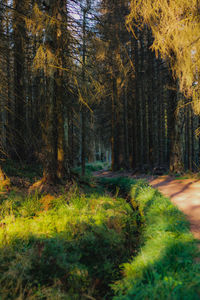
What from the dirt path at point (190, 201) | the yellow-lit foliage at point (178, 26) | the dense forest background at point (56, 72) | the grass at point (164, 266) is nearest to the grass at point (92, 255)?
the grass at point (164, 266)

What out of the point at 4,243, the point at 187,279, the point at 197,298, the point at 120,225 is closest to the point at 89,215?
the point at 120,225

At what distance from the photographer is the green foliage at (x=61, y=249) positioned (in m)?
2.82

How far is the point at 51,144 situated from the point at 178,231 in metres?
4.80

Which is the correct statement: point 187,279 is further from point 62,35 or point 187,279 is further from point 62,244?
point 62,35

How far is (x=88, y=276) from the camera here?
3.36 metres

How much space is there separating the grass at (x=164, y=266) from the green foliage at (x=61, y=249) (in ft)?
1.63

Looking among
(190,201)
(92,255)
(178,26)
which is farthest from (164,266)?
(178,26)

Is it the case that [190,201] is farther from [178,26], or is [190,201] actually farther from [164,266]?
[178,26]

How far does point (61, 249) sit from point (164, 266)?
1.66 metres

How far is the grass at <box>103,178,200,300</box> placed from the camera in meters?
2.34

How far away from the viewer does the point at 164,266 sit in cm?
295

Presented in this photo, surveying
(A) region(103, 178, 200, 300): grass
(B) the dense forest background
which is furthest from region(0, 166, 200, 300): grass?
(B) the dense forest background

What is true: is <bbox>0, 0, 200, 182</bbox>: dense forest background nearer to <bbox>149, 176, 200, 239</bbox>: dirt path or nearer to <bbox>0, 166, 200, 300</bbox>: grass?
<bbox>0, 166, 200, 300</bbox>: grass

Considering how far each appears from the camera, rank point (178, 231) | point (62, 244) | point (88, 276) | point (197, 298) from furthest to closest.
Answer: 1. point (178, 231)
2. point (62, 244)
3. point (88, 276)
4. point (197, 298)
